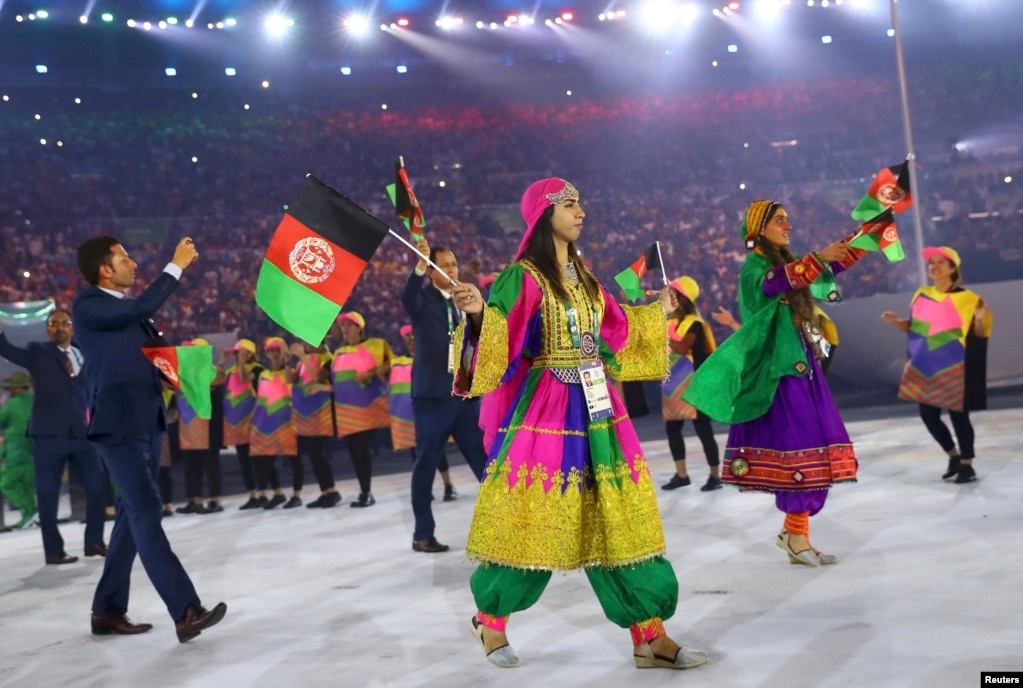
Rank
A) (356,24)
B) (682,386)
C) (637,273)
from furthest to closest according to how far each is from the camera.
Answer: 1. (356,24)
2. (682,386)
3. (637,273)

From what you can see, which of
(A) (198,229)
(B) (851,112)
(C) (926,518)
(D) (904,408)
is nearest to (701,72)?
(B) (851,112)

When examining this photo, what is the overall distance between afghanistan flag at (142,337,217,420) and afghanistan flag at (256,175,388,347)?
107 centimetres

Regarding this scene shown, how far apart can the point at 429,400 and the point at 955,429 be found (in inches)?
141

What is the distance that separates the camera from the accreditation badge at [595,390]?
144 inches

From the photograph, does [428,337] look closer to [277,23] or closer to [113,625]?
[113,625]


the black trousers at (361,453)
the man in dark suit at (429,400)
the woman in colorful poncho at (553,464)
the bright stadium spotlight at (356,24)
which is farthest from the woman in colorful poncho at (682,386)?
A: the bright stadium spotlight at (356,24)

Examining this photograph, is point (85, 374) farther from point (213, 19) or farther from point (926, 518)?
point (213, 19)

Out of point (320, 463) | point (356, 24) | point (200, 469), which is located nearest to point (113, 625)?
point (320, 463)

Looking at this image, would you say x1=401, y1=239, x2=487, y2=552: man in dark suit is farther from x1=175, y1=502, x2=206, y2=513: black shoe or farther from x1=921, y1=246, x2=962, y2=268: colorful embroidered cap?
x1=175, y1=502, x2=206, y2=513: black shoe

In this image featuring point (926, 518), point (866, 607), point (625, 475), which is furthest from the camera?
point (926, 518)

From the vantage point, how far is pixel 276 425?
10.0 metres

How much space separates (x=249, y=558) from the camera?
6.93 m

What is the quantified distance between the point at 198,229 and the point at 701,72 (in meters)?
12.2

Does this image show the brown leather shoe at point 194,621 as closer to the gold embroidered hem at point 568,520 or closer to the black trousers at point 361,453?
the gold embroidered hem at point 568,520
